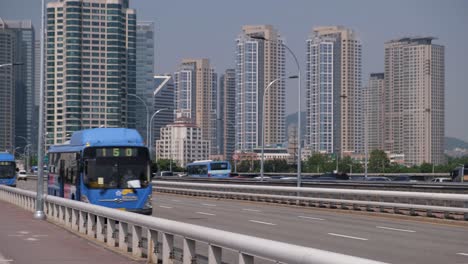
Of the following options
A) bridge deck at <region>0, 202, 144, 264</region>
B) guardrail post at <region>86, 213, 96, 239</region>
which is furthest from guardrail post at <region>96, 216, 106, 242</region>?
guardrail post at <region>86, 213, 96, 239</region>

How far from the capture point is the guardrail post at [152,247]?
47.7ft

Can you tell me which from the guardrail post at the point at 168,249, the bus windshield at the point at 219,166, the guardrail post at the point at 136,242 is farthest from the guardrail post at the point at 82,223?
the bus windshield at the point at 219,166

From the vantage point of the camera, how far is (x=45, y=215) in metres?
28.7

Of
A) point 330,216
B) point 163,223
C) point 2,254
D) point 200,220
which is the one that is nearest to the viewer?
point 163,223

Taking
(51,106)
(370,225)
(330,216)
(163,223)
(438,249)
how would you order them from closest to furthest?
1. (163,223)
2. (438,249)
3. (370,225)
4. (330,216)
5. (51,106)

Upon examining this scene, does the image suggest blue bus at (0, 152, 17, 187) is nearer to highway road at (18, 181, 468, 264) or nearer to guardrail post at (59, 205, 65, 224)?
highway road at (18, 181, 468, 264)

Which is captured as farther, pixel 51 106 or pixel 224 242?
pixel 51 106

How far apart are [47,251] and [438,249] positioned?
764 centimetres

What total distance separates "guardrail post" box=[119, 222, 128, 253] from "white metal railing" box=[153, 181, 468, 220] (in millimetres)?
11884

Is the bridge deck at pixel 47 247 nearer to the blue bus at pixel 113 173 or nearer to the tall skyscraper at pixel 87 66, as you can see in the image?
the blue bus at pixel 113 173

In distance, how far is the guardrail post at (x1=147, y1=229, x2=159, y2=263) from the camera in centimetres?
1453

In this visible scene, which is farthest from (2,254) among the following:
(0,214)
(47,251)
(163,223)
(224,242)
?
(0,214)

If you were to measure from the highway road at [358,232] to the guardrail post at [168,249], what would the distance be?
379cm

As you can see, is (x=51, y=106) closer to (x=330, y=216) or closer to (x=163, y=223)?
(x=330, y=216)
